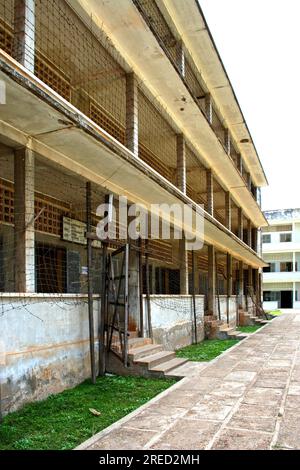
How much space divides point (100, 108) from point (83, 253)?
137 inches

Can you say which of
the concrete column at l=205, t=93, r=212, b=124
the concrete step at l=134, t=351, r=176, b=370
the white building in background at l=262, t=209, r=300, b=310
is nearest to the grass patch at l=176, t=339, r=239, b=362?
the concrete step at l=134, t=351, r=176, b=370

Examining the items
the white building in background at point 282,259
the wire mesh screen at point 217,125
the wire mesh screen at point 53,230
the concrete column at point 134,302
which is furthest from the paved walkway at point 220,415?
the white building in background at point 282,259

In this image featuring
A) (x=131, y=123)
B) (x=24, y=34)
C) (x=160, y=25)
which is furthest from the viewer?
(x=160, y=25)

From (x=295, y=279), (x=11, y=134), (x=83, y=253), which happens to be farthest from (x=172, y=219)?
Answer: (x=295, y=279)

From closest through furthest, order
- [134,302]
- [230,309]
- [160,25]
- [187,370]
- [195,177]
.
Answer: [187,370], [134,302], [160,25], [195,177], [230,309]

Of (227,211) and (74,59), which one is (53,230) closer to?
(74,59)

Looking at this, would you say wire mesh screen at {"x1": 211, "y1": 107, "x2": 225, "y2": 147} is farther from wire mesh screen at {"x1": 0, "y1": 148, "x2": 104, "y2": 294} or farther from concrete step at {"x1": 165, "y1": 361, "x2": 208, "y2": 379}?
concrete step at {"x1": 165, "y1": 361, "x2": 208, "y2": 379}

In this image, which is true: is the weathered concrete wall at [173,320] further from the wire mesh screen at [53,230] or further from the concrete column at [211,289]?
the wire mesh screen at [53,230]

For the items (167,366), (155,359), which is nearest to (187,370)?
(167,366)

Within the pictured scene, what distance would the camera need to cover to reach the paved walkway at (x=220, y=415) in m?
4.36

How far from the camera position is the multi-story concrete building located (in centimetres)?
568

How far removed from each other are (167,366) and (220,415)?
9.28 feet

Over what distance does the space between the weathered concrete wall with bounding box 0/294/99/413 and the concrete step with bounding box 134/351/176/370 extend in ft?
3.27

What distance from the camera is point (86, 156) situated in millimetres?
6914
